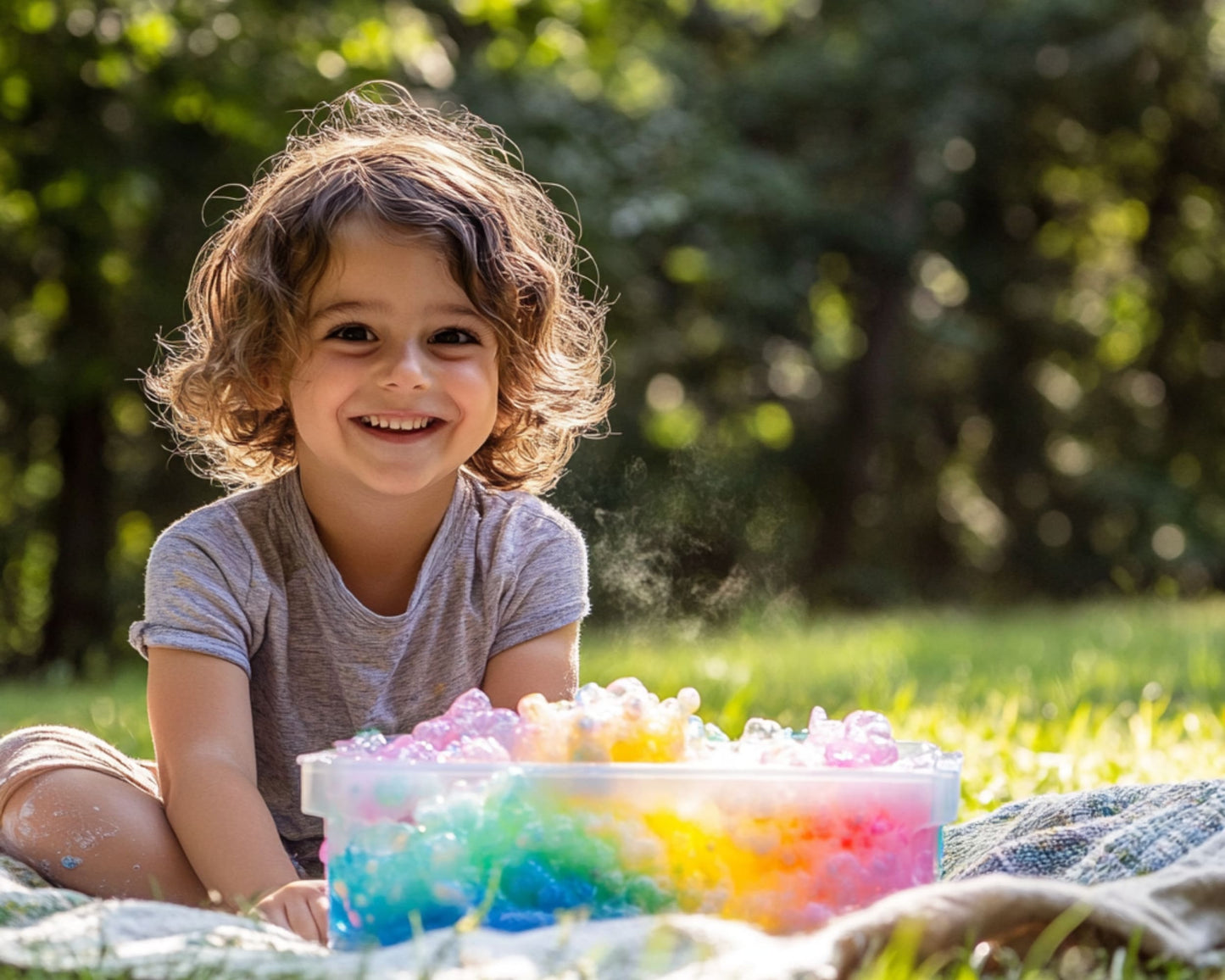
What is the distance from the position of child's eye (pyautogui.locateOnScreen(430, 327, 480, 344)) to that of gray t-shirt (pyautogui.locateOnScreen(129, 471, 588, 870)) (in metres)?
0.26

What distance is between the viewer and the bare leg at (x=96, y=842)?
5.63 feet

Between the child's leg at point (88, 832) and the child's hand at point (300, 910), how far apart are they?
23cm

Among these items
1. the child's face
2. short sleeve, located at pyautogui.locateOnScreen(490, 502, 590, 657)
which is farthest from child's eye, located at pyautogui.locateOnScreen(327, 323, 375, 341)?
short sleeve, located at pyautogui.locateOnScreen(490, 502, 590, 657)

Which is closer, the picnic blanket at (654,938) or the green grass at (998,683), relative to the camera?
the picnic blanket at (654,938)

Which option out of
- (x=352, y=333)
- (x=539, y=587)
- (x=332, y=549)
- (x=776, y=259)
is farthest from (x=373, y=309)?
(x=776, y=259)

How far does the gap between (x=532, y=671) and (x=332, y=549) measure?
1.10ft

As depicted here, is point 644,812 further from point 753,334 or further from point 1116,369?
point 1116,369

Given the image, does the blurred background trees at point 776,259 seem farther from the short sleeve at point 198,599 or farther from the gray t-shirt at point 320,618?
the short sleeve at point 198,599

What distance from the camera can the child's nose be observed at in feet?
6.11

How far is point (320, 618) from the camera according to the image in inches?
77.4

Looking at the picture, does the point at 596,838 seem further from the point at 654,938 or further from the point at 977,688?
the point at 977,688

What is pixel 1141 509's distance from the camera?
40.4 feet

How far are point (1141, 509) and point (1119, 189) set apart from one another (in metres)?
3.66

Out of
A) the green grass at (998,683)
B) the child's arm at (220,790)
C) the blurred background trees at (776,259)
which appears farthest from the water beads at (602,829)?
the blurred background trees at (776,259)
